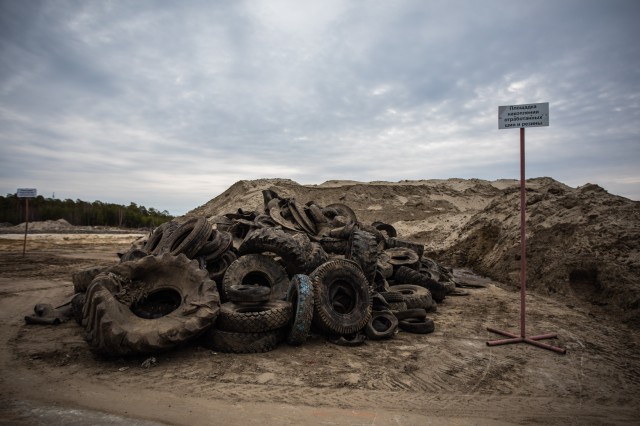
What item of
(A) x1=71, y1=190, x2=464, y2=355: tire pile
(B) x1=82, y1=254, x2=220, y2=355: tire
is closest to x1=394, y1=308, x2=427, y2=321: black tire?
(A) x1=71, y1=190, x2=464, y2=355: tire pile

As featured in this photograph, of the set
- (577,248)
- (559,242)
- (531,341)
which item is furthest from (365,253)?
(559,242)

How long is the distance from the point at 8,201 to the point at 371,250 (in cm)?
6159

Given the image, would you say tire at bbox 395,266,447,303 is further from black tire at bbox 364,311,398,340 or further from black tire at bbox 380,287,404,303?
black tire at bbox 364,311,398,340

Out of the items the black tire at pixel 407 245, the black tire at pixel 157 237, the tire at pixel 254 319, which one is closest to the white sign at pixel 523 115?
the tire at pixel 254 319

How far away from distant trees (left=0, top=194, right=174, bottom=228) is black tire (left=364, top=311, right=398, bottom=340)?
46857 mm

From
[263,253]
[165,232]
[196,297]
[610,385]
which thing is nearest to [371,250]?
[263,253]

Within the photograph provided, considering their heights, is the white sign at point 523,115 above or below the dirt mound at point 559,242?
above

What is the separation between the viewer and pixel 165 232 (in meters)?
8.34

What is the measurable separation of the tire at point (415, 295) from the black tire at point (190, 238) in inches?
162

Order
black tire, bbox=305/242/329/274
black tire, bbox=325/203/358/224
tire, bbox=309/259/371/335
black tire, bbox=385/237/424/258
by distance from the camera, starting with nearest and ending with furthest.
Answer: tire, bbox=309/259/371/335 → black tire, bbox=305/242/329/274 → black tire, bbox=385/237/424/258 → black tire, bbox=325/203/358/224

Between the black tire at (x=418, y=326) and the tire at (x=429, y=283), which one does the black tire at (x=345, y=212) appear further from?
the black tire at (x=418, y=326)

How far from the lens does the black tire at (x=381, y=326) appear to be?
5.48 meters

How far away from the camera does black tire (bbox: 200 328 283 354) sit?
479 centimetres

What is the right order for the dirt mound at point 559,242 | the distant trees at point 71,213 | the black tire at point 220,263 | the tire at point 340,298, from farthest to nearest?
the distant trees at point 71,213, the dirt mound at point 559,242, the black tire at point 220,263, the tire at point 340,298
